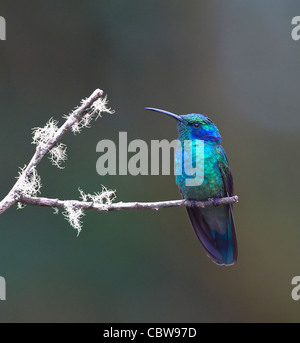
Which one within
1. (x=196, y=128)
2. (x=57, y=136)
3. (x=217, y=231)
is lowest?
(x=217, y=231)

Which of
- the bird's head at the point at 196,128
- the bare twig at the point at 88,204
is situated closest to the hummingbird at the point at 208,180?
the bird's head at the point at 196,128

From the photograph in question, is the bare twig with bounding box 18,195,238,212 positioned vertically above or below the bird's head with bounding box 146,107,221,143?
below

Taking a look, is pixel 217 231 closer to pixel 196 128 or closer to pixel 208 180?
pixel 208 180

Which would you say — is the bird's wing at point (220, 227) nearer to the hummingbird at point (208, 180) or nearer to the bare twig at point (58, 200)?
the hummingbird at point (208, 180)

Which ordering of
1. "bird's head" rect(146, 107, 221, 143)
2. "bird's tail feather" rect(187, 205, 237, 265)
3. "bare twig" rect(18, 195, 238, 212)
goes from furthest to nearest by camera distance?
"bird's head" rect(146, 107, 221, 143) < "bird's tail feather" rect(187, 205, 237, 265) < "bare twig" rect(18, 195, 238, 212)

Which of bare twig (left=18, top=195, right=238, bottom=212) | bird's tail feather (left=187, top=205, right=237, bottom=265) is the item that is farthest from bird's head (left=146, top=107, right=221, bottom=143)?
bare twig (left=18, top=195, right=238, bottom=212)

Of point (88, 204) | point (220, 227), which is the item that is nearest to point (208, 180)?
point (220, 227)

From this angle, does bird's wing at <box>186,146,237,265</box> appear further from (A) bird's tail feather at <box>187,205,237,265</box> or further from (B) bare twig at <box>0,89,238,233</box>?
(B) bare twig at <box>0,89,238,233</box>

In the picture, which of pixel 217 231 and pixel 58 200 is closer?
pixel 58 200

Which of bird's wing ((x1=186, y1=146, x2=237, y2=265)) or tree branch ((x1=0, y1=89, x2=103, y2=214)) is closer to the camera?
tree branch ((x1=0, y1=89, x2=103, y2=214))

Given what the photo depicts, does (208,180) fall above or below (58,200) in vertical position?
above
